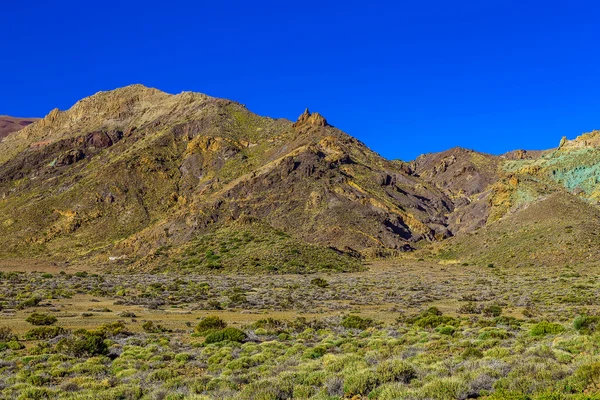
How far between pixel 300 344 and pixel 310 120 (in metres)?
116

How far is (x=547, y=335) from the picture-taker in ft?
68.1

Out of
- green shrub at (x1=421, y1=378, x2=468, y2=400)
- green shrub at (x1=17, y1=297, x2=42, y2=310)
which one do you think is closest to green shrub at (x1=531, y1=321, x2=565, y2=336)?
green shrub at (x1=421, y1=378, x2=468, y2=400)

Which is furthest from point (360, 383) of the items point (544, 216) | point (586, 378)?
point (544, 216)

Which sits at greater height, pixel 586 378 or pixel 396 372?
pixel 586 378

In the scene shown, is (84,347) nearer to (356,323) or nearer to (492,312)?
(356,323)

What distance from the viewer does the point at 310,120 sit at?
441ft

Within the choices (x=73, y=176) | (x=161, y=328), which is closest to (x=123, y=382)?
(x=161, y=328)

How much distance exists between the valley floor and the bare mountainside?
2940cm

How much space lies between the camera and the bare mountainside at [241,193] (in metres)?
86.4

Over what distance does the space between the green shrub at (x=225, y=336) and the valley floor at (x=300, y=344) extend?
3.1 inches

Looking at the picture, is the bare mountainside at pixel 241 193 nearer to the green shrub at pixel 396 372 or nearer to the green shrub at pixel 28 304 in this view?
the green shrub at pixel 28 304

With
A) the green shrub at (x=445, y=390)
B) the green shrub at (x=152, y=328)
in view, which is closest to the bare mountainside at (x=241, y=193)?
the green shrub at (x=152, y=328)

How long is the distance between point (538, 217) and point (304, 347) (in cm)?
7067

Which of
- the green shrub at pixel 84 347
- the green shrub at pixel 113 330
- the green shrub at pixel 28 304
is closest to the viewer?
the green shrub at pixel 84 347
